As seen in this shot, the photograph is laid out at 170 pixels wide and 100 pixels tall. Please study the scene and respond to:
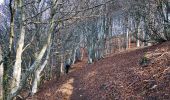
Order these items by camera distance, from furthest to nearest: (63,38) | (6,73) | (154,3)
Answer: (63,38), (154,3), (6,73)

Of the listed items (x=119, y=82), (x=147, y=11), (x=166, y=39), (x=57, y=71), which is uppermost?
(x=147, y=11)

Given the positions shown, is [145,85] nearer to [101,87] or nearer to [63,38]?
[101,87]

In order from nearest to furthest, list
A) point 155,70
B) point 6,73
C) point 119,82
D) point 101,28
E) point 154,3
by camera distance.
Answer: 1. point 6,73
2. point 155,70
3. point 119,82
4. point 154,3
5. point 101,28

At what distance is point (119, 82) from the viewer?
50.0 ft

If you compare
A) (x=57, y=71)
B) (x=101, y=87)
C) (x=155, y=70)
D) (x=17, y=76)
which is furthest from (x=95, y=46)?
(x=17, y=76)

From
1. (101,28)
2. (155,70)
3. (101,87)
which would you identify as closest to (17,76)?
(155,70)

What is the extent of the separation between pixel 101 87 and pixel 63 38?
1862 cm

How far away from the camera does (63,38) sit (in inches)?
1369

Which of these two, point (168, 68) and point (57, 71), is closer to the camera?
point (168, 68)

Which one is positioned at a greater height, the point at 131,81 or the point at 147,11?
the point at 147,11

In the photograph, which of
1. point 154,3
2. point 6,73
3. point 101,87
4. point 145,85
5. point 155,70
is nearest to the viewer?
point 6,73

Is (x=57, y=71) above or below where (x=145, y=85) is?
below

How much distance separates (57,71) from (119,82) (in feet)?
72.1

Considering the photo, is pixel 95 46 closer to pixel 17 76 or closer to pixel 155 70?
pixel 155 70
